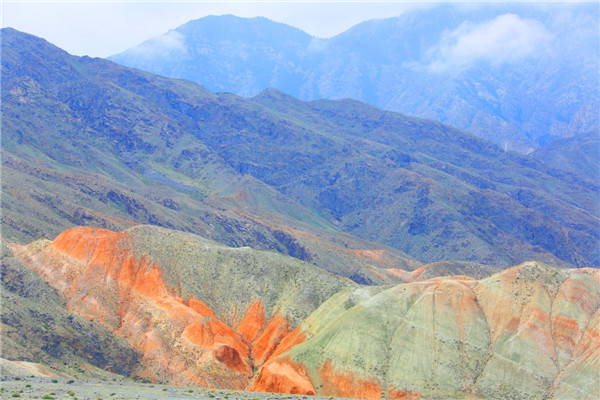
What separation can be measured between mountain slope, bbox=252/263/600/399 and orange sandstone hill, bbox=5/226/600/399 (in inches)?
6.4

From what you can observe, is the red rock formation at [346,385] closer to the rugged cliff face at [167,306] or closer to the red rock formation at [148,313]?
the red rock formation at [148,313]

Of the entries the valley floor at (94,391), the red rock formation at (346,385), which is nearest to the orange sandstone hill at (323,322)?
the red rock formation at (346,385)

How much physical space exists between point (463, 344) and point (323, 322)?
21694 mm

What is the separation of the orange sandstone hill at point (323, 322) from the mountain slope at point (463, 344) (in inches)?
6.4

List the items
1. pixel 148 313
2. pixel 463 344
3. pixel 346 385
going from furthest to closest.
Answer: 1. pixel 148 313
2. pixel 463 344
3. pixel 346 385

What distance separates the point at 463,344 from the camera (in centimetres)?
8956

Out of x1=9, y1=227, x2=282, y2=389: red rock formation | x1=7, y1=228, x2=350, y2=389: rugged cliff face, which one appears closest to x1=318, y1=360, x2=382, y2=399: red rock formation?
x1=9, y1=227, x2=282, y2=389: red rock formation

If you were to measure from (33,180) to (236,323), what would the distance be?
98003mm

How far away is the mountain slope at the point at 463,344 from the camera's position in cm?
8362

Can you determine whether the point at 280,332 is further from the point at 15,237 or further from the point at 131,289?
the point at 15,237

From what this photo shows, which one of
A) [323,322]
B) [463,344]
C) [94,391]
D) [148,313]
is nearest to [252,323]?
[323,322]

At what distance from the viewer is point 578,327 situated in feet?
282

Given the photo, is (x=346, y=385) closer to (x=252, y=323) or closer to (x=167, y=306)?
(x=252, y=323)

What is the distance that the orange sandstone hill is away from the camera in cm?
8525
